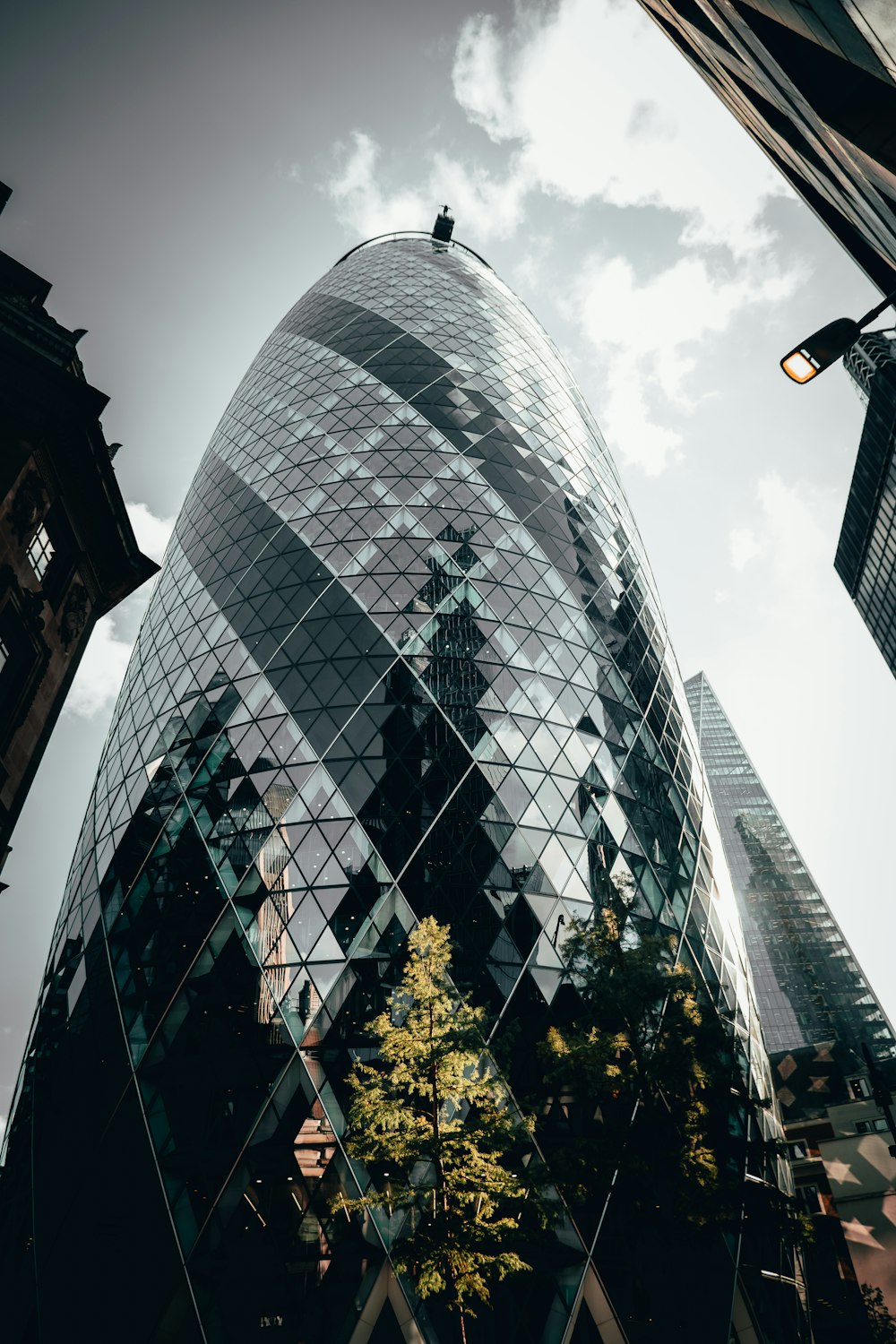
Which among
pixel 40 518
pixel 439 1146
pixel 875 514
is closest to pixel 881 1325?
pixel 439 1146

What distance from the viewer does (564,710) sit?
73.5ft

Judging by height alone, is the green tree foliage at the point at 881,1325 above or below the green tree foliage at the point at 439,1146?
below

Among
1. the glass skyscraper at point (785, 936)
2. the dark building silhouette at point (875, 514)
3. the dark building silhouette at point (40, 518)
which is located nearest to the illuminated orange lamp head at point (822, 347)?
the dark building silhouette at point (40, 518)

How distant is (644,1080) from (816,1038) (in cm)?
8327

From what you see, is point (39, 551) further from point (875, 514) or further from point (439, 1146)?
point (875, 514)

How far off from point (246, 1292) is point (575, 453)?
108ft

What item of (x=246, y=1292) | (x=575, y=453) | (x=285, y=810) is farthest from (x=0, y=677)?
(x=575, y=453)

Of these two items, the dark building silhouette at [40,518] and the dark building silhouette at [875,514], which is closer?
the dark building silhouette at [40,518]

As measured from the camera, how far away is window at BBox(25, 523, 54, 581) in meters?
15.3

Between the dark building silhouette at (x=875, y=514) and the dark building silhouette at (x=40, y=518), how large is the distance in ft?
199

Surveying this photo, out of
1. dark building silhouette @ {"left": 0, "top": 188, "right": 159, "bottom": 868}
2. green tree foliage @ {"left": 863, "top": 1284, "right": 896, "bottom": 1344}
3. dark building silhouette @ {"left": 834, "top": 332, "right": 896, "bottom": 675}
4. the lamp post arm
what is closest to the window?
dark building silhouette @ {"left": 0, "top": 188, "right": 159, "bottom": 868}

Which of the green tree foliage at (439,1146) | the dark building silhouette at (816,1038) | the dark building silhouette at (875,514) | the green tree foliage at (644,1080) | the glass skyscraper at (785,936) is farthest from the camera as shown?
the glass skyscraper at (785,936)

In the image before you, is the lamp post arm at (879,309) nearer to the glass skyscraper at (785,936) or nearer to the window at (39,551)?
the window at (39,551)

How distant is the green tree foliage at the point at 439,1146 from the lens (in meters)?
10.2
